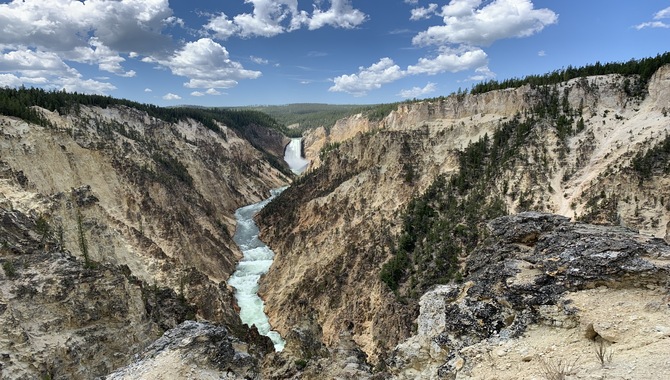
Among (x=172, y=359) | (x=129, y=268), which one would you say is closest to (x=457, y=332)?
(x=172, y=359)

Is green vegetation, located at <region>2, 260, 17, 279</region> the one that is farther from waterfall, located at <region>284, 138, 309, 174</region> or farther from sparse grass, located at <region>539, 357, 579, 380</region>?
waterfall, located at <region>284, 138, 309, 174</region>

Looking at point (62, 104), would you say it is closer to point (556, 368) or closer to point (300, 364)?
point (300, 364)

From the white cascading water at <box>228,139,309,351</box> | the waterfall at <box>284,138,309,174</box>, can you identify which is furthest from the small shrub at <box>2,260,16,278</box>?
the waterfall at <box>284,138,309,174</box>

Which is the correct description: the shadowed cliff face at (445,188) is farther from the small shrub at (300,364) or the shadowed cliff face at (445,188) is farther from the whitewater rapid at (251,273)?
the small shrub at (300,364)

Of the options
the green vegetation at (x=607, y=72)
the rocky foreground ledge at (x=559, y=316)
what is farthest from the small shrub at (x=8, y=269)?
the green vegetation at (x=607, y=72)

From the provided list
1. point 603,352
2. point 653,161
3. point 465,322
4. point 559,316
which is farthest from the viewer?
point 653,161

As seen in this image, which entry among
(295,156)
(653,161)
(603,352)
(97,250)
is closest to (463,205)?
(653,161)
